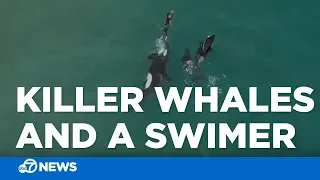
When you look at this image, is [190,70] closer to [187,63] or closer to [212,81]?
[187,63]

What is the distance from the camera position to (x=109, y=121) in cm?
290

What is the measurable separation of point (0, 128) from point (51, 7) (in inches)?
33.5

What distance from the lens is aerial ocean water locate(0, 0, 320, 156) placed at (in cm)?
289

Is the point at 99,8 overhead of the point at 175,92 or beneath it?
overhead

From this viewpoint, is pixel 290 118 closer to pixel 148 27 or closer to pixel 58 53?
pixel 148 27

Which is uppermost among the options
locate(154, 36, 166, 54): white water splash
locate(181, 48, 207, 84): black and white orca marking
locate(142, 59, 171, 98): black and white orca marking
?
locate(154, 36, 166, 54): white water splash

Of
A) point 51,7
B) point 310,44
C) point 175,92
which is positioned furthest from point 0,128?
point 310,44

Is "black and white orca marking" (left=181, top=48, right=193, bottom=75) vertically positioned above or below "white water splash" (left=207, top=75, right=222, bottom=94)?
above
